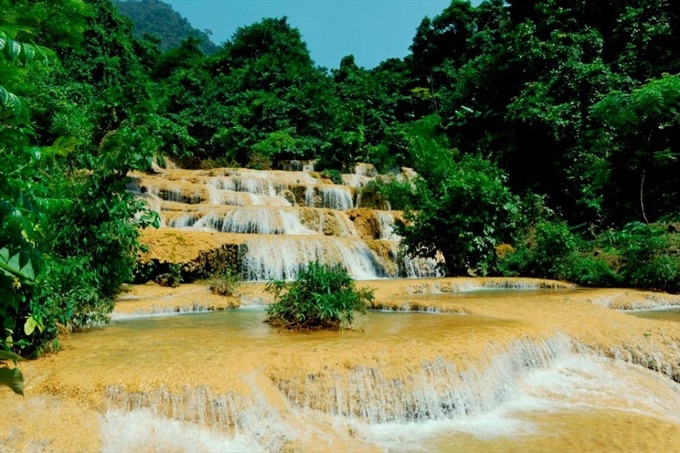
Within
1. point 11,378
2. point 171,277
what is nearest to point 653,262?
point 171,277

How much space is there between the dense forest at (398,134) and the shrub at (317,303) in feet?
8.12

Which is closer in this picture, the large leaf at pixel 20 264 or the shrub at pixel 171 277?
the large leaf at pixel 20 264

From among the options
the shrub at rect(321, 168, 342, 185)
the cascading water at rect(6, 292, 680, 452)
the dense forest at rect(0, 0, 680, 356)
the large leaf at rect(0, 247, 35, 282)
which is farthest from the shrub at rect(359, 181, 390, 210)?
the large leaf at rect(0, 247, 35, 282)

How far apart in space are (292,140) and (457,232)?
16233 mm

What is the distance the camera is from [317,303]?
21.3ft

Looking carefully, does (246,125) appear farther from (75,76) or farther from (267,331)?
(267,331)

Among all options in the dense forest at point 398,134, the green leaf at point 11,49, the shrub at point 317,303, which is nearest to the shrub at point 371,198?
the dense forest at point 398,134

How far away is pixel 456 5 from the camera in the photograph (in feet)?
121

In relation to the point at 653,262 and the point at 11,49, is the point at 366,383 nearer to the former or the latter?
the point at 11,49

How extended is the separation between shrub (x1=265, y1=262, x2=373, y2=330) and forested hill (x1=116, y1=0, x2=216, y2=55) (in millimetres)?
107314

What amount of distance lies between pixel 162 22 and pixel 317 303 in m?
127

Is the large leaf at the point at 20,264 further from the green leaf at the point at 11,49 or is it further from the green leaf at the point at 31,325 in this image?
the green leaf at the point at 31,325

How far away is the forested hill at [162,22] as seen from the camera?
106812mm

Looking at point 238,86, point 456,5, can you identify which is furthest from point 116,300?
point 456,5
